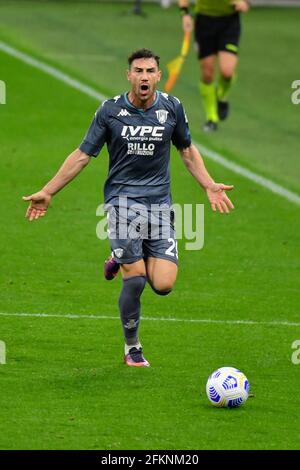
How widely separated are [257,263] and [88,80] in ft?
37.6

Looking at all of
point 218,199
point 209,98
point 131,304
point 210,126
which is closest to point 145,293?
point 131,304

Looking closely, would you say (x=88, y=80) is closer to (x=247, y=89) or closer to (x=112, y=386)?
(x=247, y=89)

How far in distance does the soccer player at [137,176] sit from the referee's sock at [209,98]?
10506mm

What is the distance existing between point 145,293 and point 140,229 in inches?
117

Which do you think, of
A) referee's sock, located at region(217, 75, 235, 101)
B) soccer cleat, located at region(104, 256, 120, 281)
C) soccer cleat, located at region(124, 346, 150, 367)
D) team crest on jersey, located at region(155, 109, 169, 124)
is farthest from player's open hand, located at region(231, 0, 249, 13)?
soccer cleat, located at region(124, 346, 150, 367)

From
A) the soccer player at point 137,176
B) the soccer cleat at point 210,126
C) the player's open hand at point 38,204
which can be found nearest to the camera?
the player's open hand at point 38,204

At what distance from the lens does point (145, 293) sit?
48.0ft

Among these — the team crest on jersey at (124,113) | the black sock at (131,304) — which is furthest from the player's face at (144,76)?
the black sock at (131,304)

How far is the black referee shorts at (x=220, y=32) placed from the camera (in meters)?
22.2

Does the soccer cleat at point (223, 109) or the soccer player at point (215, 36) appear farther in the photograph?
the soccer cleat at point (223, 109)

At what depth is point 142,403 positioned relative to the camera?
34.9 ft

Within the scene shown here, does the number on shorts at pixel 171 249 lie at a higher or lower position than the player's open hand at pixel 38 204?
lower

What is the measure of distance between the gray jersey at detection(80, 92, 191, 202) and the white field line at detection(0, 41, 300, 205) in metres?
7.35

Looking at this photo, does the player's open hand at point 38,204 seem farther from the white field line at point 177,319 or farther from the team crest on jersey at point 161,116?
the white field line at point 177,319
